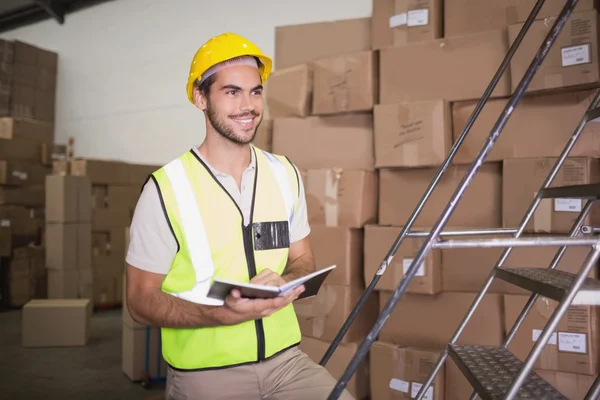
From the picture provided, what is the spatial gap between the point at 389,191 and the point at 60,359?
2.62 meters

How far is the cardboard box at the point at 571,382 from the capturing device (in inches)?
72.2

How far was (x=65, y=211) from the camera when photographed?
15.1ft

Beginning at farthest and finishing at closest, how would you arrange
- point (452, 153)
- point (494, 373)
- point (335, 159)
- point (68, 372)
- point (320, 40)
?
1. point (68, 372)
2. point (320, 40)
3. point (335, 159)
4. point (452, 153)
5. point (494, 373)

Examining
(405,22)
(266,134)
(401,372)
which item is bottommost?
(401,372)

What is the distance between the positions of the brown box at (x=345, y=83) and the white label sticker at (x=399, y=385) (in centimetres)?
123

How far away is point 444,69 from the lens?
2.15m

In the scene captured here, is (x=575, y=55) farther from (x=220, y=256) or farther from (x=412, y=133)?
(x=220, y=256)

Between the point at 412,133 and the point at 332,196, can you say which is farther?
the point at 332,196

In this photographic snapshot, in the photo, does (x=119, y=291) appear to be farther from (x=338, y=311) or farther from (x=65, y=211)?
(x=338, y=311)

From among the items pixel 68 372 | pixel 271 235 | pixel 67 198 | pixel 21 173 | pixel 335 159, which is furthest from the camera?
pixel 21 173

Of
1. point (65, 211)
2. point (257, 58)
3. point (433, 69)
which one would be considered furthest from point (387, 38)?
point (65, 211)

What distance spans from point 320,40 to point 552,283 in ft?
6.17

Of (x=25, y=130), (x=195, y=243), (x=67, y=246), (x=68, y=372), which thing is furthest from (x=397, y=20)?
(x=25, y=130)

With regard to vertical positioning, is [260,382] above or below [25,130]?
below
